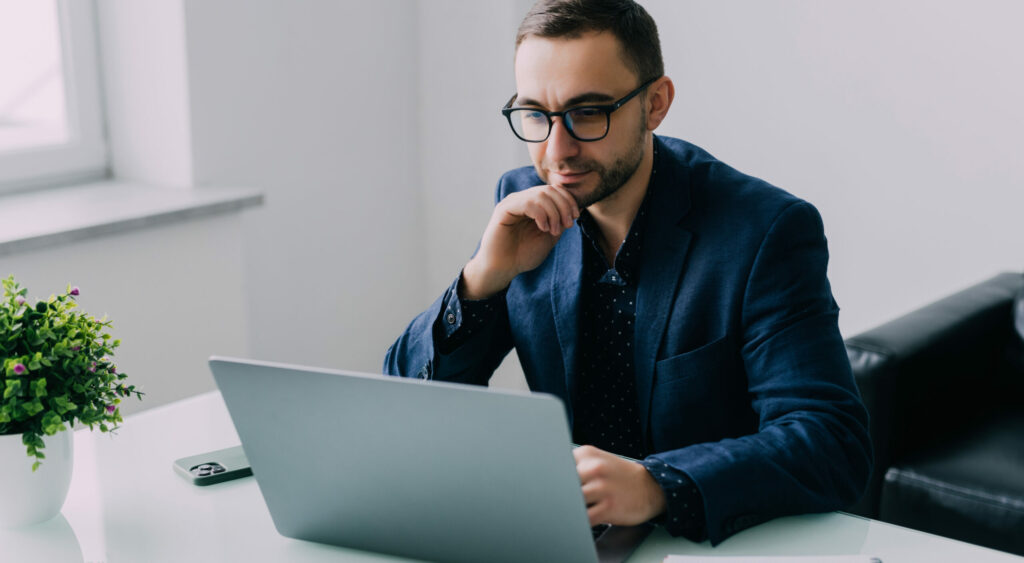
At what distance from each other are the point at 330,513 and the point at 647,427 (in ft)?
1.80

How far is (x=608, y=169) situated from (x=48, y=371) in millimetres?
748

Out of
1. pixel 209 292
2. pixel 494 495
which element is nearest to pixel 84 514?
pixel 494 495

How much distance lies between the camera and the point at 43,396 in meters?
1.19

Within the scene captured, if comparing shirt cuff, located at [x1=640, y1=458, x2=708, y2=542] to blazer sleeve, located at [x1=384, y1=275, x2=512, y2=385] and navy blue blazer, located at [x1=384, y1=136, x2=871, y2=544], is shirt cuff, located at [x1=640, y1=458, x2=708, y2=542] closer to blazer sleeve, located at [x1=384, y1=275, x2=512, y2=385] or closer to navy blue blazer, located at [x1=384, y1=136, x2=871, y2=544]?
navy blue blazer, located at [x1=384, y1=136, x2=871, y2=544]

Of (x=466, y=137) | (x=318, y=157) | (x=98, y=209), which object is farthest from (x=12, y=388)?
(x=466, y=137)

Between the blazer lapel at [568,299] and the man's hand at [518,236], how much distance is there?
34 mm

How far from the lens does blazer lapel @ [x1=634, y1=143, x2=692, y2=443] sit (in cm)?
151

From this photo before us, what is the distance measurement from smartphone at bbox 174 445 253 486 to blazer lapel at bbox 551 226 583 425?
0.47 meters

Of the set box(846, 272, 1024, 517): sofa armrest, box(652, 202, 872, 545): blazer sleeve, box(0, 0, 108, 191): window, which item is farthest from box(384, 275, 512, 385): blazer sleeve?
box(0, 0, 108, 191): window

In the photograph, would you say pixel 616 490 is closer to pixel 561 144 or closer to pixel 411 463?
pixel 411 463

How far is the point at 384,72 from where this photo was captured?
3271 millimetres

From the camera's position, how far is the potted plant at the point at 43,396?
1185 mm

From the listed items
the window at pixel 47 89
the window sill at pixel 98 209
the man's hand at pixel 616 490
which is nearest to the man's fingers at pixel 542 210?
the man's hand at pixel 616 490

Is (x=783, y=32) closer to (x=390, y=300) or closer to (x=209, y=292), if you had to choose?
(x=390, y=300)
